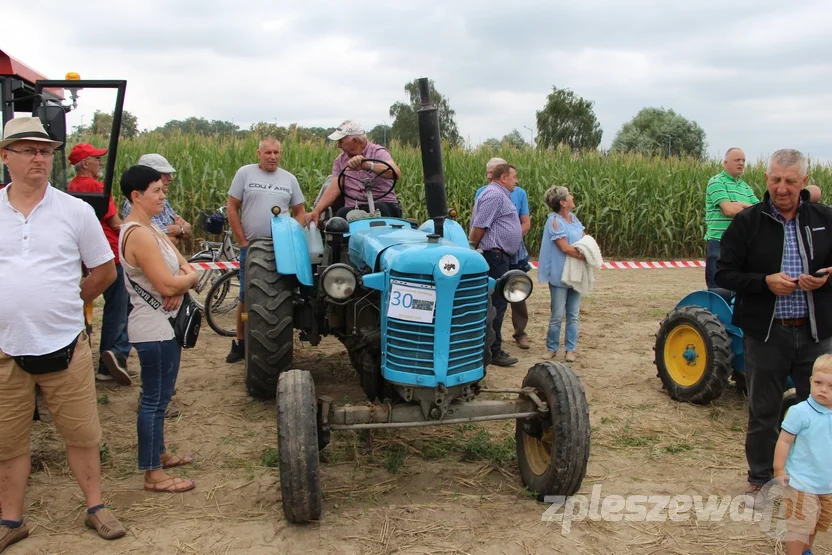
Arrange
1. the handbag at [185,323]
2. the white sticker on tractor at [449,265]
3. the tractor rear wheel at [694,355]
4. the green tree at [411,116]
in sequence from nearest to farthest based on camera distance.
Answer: the white sticker on tractor at [449,265]
the handbag at [185,323]
the tractor rear wheel at [694,355]
the green tree at [411,116]

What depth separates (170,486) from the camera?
3.75 metres

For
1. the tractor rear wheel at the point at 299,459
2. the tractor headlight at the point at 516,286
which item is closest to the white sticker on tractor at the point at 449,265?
the tractor headlight at the point at 516,286

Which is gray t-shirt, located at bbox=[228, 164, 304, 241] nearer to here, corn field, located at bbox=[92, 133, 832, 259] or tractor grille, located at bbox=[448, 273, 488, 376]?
tractor grille, located at bbox=[448, 273, 488, 376]

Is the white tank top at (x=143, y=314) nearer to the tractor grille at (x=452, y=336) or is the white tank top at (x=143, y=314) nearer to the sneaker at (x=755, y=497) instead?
the tractor grille at (x=452, y=336)

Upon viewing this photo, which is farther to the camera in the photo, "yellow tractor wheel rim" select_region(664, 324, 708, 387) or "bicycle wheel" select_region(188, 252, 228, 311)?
"bicycle wheel" select_region(188, 252, 228, 311)

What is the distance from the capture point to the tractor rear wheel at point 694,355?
16.3 ft

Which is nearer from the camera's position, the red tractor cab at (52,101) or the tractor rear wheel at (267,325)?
the red tractor cab at (52,101)

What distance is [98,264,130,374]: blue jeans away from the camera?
555 centimetres

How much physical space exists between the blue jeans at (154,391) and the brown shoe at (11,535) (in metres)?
0.63

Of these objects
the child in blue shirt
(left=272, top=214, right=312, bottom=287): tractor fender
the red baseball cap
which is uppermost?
the red baseball cap

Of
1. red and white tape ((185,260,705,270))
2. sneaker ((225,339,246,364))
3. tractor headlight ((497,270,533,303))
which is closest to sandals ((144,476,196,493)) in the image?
tractor headlight ((497,270,533,303))

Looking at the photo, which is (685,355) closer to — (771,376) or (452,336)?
(771,376)

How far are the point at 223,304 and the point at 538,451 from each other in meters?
4.81

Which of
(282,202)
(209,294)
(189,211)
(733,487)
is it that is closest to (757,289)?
(733,487)
